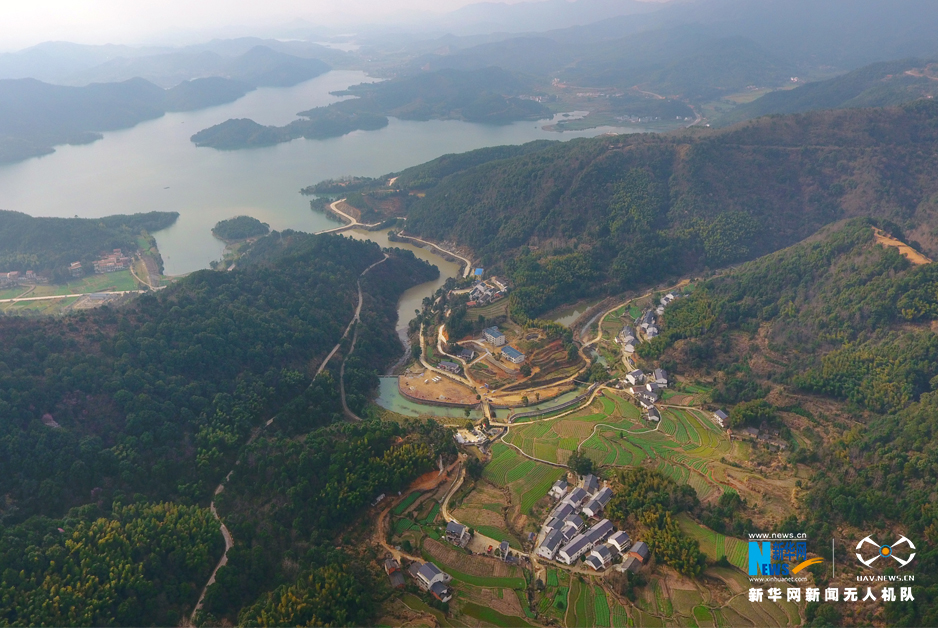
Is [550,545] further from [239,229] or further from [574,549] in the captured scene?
[239,229]

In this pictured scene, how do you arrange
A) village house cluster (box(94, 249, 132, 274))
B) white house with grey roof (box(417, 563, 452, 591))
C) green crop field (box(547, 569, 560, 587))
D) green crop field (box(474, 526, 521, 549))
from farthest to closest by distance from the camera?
village house cluster (box(94, 249, 132, 274)) → green crop field (box(474, 526, 521, 549)) → green crop field (box(547, 569, 560, 587)) → white house with grey roof (box(417, 563, 452, 591))

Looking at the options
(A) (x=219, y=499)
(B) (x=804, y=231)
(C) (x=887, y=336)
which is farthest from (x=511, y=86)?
(A) (x=219, y=499)

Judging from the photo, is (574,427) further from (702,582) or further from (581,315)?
(581,315)

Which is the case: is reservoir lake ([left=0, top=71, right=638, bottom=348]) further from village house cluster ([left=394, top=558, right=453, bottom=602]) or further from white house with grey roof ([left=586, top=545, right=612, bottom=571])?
white house with grey roof ([left=586, top=545, right=612, bottom=571])

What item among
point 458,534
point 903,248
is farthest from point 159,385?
point 903,248

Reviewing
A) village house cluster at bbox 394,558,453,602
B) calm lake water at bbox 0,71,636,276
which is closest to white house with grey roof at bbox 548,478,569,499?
village house cluster at bbox 394,558,453,602

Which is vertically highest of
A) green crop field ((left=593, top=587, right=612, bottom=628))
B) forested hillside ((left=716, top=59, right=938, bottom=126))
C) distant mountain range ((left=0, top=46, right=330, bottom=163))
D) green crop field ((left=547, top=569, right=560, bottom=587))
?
distant mountain range ((left=0, top=46, right=330, bottom=163))

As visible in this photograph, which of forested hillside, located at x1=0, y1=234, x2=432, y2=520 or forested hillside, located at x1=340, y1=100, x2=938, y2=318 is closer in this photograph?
forested hillside, located at x1=0, y1=234, x2=432, y2=520
